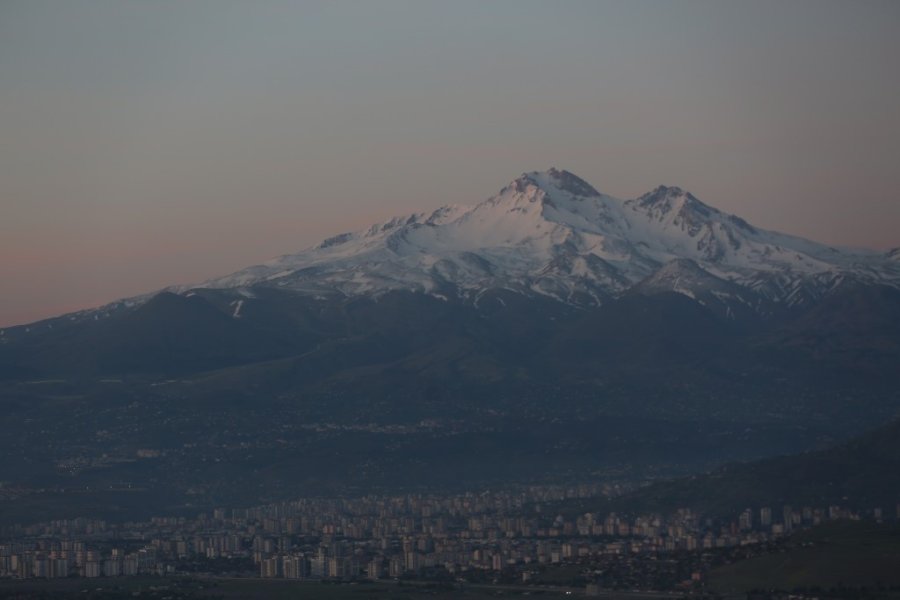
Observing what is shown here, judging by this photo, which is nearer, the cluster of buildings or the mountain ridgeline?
the cluster of buildings

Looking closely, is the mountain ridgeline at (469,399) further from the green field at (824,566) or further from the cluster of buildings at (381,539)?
the green field at (824,566)

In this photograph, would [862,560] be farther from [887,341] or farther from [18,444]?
[887,341]

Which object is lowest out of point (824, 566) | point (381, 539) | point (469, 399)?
point (824, 566)

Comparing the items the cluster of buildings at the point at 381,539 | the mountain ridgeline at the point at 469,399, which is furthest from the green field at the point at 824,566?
the mountain ridgeline at the point at 469,399

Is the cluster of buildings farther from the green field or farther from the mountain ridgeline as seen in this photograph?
the mountain ridgeline

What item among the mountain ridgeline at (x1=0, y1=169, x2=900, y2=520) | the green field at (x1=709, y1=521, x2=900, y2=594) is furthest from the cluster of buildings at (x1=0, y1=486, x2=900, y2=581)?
the mountain ridgeline at (x1=0, y1=169, x2=900, y2=520)

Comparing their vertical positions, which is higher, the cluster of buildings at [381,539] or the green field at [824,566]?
the cluster of buildings at [381,539]

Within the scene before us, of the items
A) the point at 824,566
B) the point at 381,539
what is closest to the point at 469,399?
the point at 381,539

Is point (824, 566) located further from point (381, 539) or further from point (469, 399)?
point (469, 399)

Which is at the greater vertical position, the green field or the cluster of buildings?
the cluster of buildings

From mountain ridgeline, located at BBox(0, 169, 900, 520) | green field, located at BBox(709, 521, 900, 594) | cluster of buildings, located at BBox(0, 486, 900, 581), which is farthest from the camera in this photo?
mountain ridgeline, located at BBox(0, 169, 900, 520)
